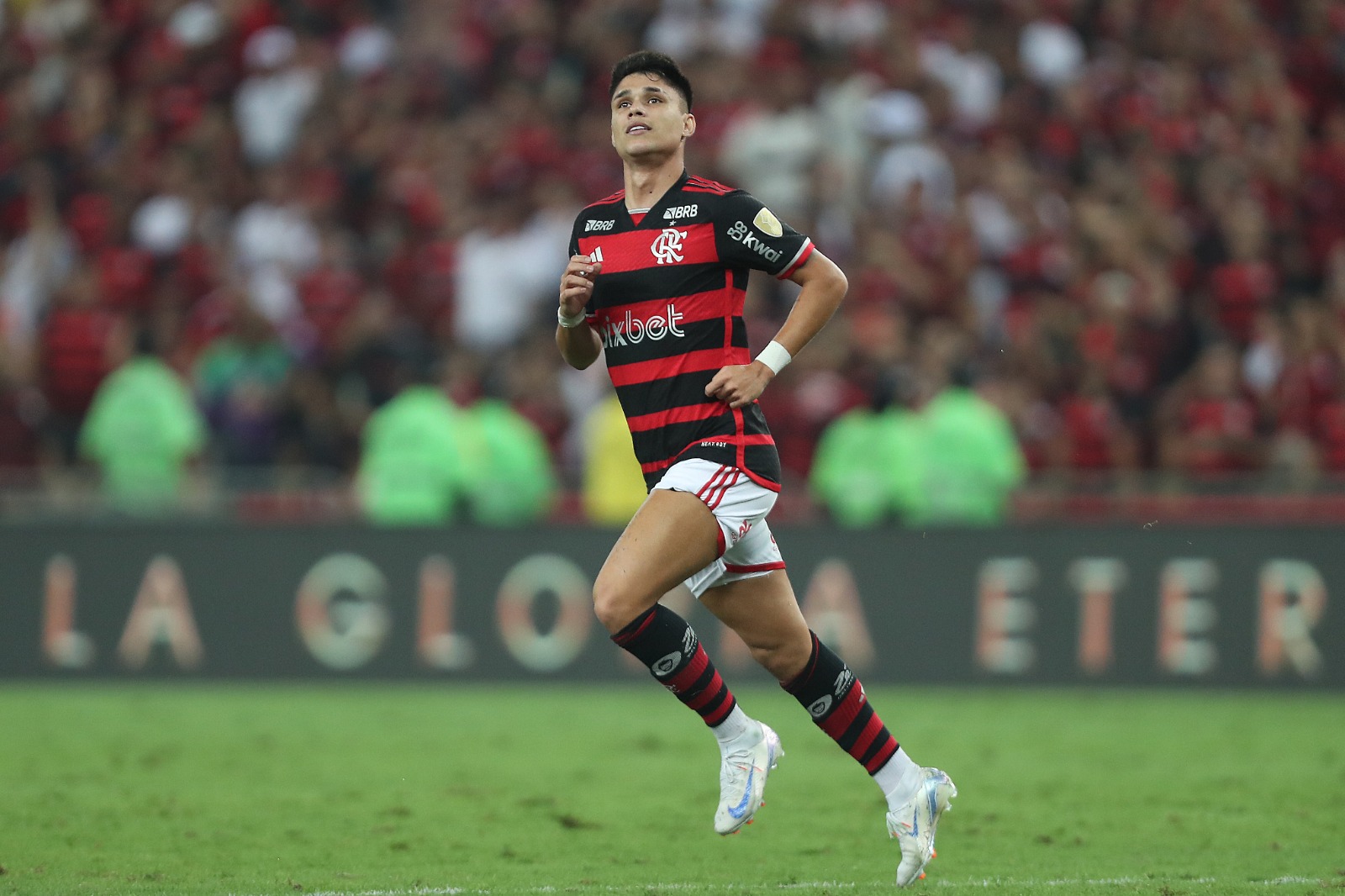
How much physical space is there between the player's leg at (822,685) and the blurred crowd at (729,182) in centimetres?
720

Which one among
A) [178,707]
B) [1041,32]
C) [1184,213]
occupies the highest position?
[1041,32]

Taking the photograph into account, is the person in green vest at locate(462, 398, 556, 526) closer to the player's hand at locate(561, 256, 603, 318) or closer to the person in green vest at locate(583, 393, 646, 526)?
the person in green vest at locate(583, 393, 646, 526)

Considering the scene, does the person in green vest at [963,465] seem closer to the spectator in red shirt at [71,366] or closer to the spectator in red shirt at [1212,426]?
the spectator in red shirt at [1212,426]

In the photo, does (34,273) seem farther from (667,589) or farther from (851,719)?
(851,719)

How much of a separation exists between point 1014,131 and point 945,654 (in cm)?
544

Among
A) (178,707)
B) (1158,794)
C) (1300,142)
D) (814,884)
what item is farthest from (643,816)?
(1300,142)

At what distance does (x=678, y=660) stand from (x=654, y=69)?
209cm

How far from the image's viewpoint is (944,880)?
6145mm

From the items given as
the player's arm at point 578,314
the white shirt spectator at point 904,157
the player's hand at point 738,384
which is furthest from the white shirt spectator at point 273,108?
the player's hand at point 738,384

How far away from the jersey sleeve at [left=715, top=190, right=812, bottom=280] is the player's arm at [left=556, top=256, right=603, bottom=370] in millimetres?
459

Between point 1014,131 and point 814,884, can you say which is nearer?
point 814,884

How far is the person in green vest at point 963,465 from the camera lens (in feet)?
41.9

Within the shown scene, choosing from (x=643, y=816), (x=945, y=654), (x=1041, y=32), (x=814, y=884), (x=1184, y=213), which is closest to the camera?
(x=814, y=884)

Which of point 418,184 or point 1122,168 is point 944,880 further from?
point 418,184
